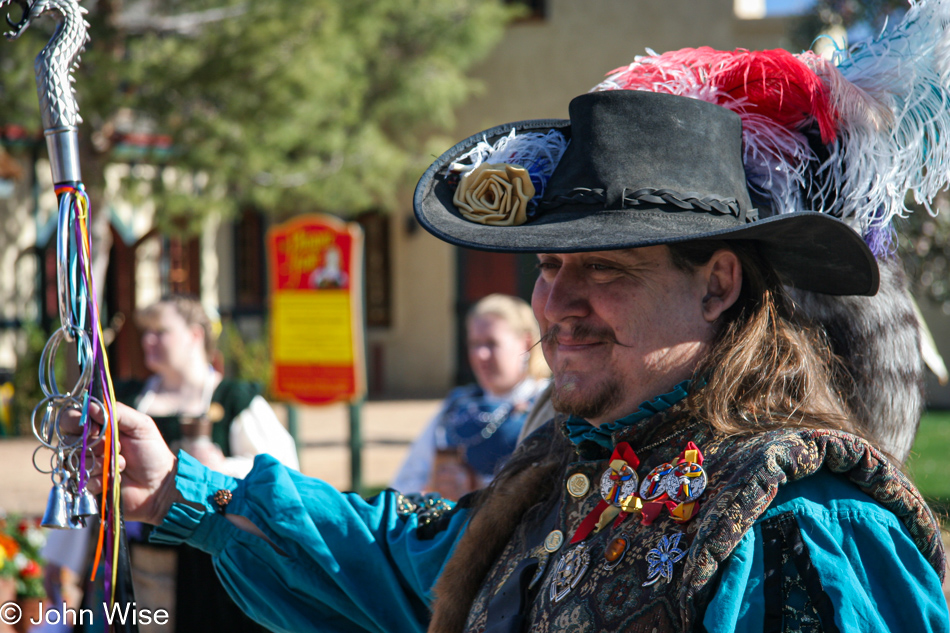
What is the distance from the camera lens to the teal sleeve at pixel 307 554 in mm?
1852

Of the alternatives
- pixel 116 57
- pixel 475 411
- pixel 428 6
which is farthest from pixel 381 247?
pixel 475 411

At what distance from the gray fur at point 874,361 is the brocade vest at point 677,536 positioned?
45cm

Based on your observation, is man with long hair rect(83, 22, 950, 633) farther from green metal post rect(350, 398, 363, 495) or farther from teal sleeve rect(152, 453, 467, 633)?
green metal post rect(350, 398, 363, 495)

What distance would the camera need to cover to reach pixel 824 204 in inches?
65.7

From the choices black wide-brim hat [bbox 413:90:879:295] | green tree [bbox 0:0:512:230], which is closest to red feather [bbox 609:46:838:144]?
black wide-brim hat [bbox 413:90:879:295]

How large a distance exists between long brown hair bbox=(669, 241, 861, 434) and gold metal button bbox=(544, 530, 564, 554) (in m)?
0.32

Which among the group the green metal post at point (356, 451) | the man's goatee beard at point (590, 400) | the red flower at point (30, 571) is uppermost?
the man's goatee beard at point (590, 400)


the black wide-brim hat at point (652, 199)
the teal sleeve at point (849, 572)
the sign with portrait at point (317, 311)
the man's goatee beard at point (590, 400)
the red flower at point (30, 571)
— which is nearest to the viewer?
the teal sleeve at point (849, 572)

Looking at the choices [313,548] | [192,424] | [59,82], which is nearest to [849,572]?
[313,548]

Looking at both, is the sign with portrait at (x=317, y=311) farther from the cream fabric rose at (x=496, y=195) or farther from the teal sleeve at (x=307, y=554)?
the cream fabric rose at (x=496, y=195)

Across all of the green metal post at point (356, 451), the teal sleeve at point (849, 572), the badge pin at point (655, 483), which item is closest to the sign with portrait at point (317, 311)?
the green metal post at point (356, 451)

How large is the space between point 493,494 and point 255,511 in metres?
0.49

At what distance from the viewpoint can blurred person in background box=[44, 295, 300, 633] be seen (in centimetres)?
314

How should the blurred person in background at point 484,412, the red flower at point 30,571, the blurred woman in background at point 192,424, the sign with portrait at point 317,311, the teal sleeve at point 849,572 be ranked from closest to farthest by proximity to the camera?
the teal sleeve at point 849,572 → the blurred woman in background at point 192,424 → the blurred person in background at point 484,412 → the red flower at point 30,571 → the sign with portrait at point 317,311
